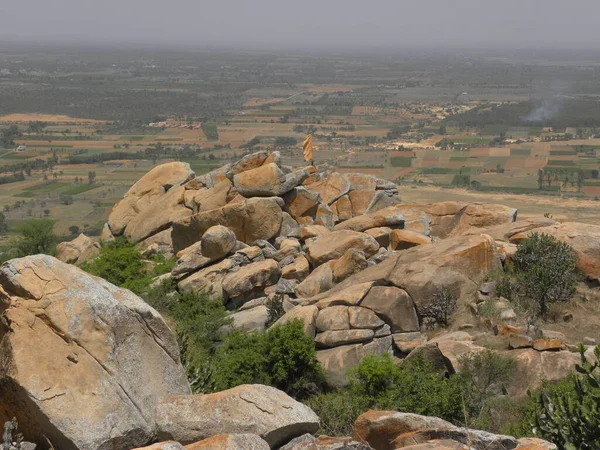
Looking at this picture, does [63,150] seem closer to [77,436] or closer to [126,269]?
[126,269]

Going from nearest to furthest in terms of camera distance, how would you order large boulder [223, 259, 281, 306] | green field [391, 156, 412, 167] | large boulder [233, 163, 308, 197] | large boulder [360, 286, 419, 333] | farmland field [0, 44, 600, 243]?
large boulder [360, 286, 419, 333] < large boulder [223, 259, 281, 306] < large boulder [233, 163, 308, 197] < farmland field [0, 44, 600, 243] < green field [391, 156, 412, 167]

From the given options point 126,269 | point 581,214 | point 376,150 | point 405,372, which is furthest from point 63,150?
point 405,372

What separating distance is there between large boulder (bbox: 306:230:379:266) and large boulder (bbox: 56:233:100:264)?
1261 centimetres

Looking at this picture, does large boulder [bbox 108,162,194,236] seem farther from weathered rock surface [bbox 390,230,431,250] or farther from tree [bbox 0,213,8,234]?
tree [bbox 0,213,8,234]

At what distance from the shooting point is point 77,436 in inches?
418

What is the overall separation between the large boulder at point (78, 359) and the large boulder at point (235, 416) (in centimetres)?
41

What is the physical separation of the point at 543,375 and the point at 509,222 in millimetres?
12221

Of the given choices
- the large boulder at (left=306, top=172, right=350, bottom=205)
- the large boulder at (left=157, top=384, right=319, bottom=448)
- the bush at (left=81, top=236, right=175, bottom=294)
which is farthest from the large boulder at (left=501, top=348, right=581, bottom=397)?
the large boulder at (left=306, top=172, right=350, bottom=205)

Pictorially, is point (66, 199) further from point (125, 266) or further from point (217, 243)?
point (217, 243)

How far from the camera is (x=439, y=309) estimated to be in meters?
20.1

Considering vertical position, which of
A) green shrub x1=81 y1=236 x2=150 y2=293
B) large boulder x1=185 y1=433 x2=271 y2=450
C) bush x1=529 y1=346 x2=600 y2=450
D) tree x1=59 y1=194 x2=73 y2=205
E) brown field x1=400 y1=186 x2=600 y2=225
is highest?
bush x1=529 y1=346 x2=600 y2=450

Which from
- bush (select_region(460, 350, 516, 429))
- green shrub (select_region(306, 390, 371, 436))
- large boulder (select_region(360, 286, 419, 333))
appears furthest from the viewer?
large boulder (select_region(360, 286, 419, 333))

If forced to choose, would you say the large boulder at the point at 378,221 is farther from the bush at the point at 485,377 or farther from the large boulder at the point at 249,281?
the bush at the point at 485,377

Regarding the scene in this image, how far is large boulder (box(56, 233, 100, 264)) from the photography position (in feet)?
110
